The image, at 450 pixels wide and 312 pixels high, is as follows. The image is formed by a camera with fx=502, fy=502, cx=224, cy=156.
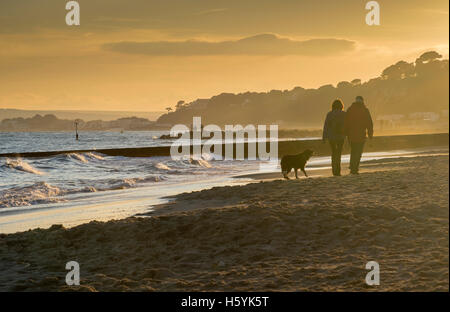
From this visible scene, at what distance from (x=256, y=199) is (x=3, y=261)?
5269 millimetres

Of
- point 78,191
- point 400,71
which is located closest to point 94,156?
point 78,191

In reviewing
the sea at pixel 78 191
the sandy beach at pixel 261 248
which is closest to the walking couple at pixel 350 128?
the sandy beach at pixel 261 248

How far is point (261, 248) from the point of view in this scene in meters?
6.72

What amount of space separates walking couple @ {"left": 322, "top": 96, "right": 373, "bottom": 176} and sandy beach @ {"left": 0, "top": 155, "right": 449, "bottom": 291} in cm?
343

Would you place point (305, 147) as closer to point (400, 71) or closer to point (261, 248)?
point (261, 248)

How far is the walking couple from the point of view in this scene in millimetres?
13281

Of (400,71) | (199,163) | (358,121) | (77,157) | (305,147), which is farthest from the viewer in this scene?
(400,71)

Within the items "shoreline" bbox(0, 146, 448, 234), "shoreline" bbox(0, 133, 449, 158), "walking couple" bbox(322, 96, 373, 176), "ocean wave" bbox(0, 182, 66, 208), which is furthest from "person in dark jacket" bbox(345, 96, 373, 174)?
"shoreline" bbox(0, 133, 449, 158)

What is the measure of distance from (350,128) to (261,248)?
7.51 metres

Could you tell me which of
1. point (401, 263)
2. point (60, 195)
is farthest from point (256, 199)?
point (60, 195)

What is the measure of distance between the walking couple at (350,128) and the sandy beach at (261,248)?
343 cm

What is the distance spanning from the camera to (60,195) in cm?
1616

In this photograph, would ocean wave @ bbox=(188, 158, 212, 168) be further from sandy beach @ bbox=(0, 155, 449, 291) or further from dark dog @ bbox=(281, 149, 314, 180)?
sandy beach @ bbox=(0, 155, 449, 291)

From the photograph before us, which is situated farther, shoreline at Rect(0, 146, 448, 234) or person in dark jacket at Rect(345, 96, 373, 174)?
person in dark jacket at Rect(345, 96, 373, 174)
